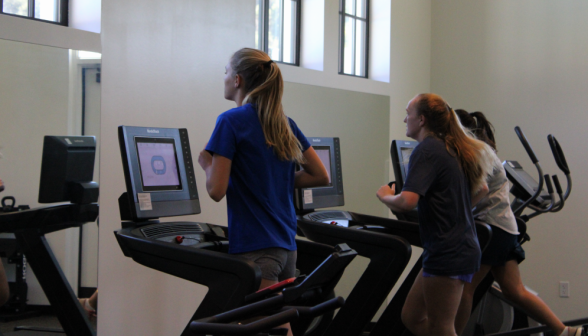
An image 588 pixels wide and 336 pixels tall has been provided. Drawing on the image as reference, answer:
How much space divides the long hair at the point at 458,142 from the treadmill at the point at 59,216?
67.3 inches

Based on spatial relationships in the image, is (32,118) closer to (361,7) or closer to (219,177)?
(219,177)

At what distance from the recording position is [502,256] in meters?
2.97


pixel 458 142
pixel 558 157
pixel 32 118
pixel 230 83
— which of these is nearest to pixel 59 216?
pixel 32 118

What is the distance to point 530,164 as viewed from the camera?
4.78 m

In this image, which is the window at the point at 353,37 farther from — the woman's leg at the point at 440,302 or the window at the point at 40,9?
the woman's leg at the point at 440,302

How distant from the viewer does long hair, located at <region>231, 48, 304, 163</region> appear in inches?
71.4

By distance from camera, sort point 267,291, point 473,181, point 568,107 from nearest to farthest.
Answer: point 267,291 → point 473,181 → point 568,107

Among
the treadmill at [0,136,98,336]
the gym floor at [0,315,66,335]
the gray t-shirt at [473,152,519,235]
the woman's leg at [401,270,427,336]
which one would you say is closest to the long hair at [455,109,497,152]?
the gray t-shirt at [473,152,519,235]

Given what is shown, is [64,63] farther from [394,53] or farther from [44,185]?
[394,53]

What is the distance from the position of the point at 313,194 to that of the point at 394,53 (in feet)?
8.22

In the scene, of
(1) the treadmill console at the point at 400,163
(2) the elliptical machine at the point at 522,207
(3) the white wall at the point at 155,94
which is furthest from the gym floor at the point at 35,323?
(2) the elliptical machine at the point at 522,207

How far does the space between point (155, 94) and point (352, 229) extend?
1393 millimetres

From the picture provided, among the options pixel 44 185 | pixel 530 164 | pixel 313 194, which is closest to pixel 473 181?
pixel 313 194

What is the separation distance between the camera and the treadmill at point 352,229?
2730 millimetres
